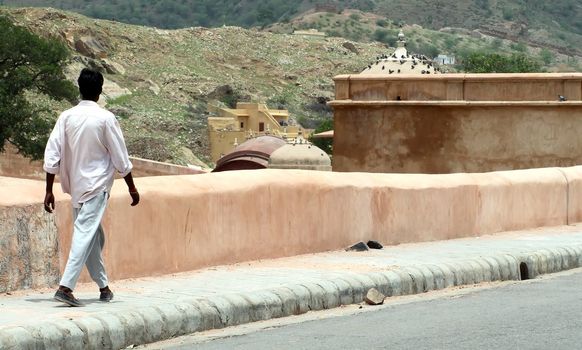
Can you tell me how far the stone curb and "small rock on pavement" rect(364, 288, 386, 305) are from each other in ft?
0.24

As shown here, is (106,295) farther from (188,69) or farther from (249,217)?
(188,69)

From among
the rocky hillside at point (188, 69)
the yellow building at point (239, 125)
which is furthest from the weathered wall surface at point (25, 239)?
the yellow building at point (239, 125)

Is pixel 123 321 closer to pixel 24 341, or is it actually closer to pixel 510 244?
pixel 24 341

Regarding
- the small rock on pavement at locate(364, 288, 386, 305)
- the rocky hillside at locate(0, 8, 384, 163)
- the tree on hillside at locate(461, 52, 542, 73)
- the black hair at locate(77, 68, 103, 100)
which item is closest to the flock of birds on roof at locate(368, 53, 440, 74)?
the small rock on pavement at locate(364, 288, 386, 305)

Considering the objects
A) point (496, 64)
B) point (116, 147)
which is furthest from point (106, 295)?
point (496, 64)

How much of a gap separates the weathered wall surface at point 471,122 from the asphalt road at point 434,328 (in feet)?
56.7

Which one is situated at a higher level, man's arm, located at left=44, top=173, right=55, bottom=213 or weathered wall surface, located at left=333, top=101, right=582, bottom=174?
man's arm, located at left=44, top=173, right=55, bottom=213

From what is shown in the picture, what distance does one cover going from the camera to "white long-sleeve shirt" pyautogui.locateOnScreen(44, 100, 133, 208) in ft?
31.7

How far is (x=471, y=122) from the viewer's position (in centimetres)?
2934

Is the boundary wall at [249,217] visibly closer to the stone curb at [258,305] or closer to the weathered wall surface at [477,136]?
the stone curb at [258,305]

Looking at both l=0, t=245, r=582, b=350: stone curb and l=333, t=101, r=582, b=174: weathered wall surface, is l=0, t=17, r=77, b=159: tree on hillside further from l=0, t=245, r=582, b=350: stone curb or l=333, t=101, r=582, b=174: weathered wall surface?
l=0, t=245, r=582, b=350: stone curb

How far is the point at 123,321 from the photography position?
8953 mm

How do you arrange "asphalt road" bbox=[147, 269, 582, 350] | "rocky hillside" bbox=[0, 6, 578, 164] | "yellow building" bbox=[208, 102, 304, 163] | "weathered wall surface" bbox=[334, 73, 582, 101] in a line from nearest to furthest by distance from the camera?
"asphalt road" bbox=[147, 269, 582, 350]
"weathered wall surface" bbox=[334, 73, 582, 101]
"yellow building" bbox=[208, 102, 304, 163]
"rocky hillside" bbox=[0, 6, 578, 164]

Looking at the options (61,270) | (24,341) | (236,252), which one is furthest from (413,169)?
(24,341)
